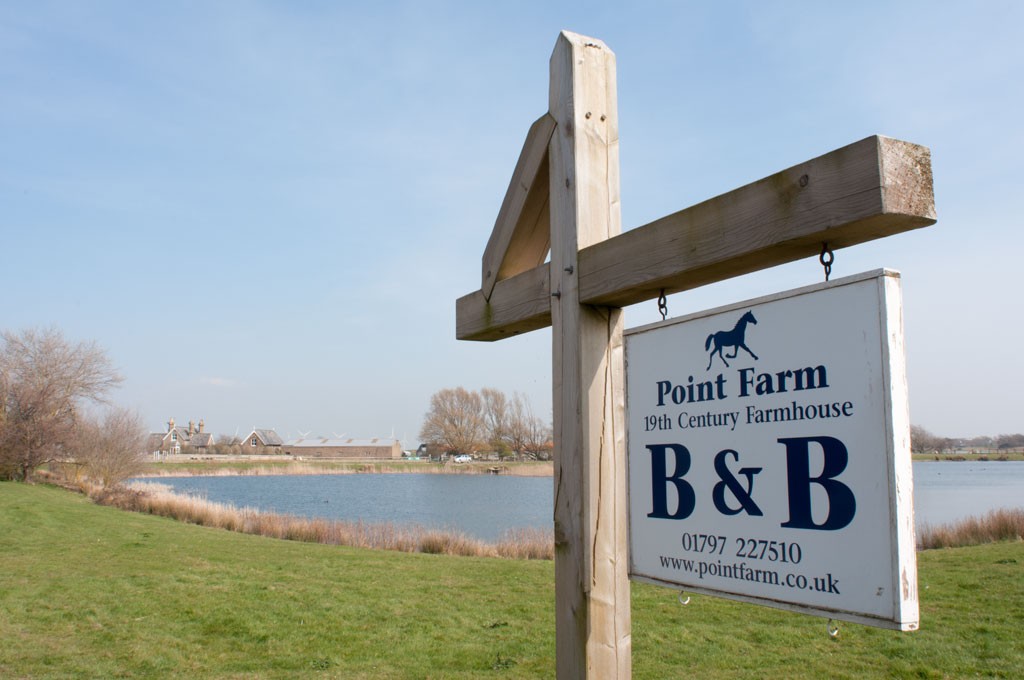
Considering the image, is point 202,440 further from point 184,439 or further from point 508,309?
point 508,309

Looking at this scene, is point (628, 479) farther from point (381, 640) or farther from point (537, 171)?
point (381, 640)

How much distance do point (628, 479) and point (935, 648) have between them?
4.92m

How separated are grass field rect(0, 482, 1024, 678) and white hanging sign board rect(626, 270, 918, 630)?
4010 mm

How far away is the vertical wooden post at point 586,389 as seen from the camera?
2518 millimetres

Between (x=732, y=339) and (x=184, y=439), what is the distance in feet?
393

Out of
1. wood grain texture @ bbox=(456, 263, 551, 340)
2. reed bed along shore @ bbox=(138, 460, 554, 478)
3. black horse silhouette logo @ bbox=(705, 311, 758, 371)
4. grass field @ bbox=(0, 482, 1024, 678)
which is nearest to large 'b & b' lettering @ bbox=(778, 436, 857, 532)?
black horse silhouette logo @ bbox=(705, 311, 758, 371)

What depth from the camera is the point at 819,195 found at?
6.25ft

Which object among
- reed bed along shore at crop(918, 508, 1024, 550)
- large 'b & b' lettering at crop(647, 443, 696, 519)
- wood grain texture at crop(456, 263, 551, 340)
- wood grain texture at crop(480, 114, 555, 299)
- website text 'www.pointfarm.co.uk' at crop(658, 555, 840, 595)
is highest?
wood grain texture at crop(480, 114, 555, 299)

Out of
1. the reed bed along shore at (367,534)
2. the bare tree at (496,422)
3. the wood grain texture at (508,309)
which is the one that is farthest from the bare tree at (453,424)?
the wood grain texture at (508,309)

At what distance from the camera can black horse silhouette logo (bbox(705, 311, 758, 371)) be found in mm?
2125

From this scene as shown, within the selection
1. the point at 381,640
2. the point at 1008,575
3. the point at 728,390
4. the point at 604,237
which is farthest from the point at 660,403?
the point at 1008,575

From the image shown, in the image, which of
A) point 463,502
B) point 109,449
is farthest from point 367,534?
point 109,449

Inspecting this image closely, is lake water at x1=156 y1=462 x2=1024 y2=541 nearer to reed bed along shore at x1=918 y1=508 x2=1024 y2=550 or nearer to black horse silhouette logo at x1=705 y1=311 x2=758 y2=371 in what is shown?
reed bed along shore at x1=918 y1=508 x2=1024 y2=550

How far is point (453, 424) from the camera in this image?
238 feet
